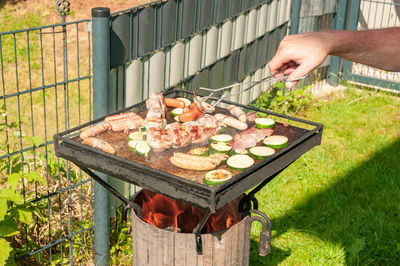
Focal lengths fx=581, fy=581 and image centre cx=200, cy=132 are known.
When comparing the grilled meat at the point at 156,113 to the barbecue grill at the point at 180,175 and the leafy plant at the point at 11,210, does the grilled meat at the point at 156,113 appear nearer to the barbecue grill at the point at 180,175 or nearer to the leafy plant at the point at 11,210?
the barbecue grill at the point at 180,175

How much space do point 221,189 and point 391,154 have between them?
4.56 m

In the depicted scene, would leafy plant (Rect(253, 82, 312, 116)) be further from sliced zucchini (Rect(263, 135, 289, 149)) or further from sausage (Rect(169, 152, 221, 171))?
sausage (Rect(169, 152, 221, 171))

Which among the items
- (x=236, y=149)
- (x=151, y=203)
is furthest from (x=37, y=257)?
(x=236, y=149)

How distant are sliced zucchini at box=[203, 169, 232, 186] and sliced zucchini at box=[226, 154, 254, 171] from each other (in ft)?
0.23

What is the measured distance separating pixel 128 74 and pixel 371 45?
5.80 feet

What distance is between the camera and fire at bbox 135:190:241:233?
11.2 feet

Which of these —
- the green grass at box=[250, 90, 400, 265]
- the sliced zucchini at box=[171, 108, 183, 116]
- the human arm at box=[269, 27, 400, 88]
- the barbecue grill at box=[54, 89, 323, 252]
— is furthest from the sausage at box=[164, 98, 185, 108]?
the green grass at box=[250, 90, 400, 265]

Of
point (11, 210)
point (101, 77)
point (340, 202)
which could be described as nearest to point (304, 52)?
point (101, 77)

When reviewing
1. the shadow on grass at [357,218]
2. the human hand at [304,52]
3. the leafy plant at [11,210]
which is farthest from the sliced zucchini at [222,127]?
the shadow on grass at [357,218]

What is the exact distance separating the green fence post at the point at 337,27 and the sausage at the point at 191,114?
5.83 meters

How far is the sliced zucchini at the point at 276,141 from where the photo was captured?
299 centimetres

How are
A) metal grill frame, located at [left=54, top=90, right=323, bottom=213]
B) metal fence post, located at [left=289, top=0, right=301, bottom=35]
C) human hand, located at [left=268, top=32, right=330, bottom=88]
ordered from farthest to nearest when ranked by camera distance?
metal fence post, located at [left=289, top=0, right=301, bottom=35]
human hand, located at [left=268, top=32, right=330, bottom=88]
metal grill frame, located at [left=54, top=90, right=323, bottom=213]

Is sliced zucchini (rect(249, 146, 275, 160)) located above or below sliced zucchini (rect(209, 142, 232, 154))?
above

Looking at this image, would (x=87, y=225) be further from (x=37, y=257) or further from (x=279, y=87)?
(x=279, y=87)
